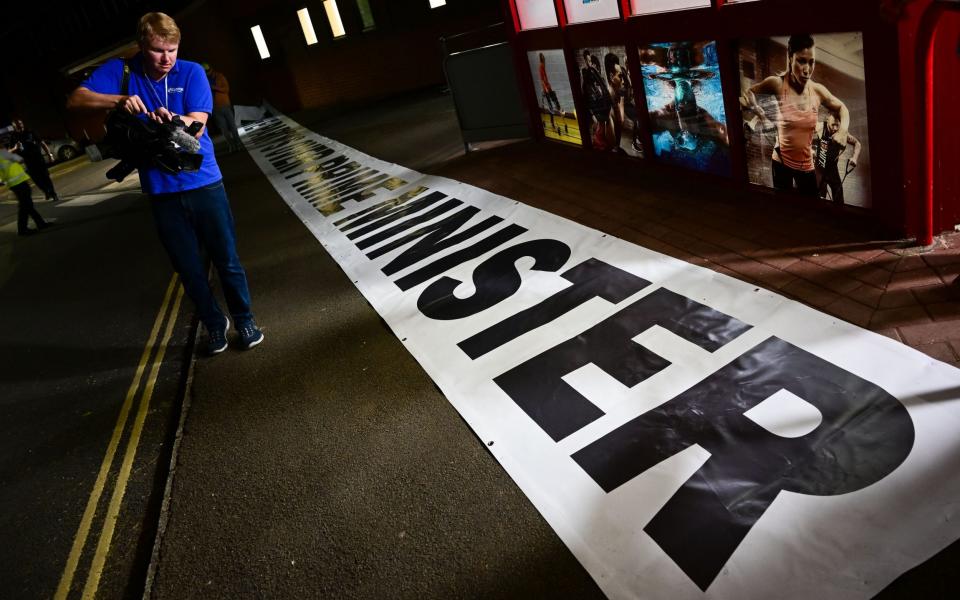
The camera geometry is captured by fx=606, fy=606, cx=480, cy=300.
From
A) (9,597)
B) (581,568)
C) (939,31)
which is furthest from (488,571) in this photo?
(939,31)

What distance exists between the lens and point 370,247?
254 inches

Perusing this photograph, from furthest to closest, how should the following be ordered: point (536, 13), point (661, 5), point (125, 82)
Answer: point (536, 13) → point (661, 5) → point (125, 82)

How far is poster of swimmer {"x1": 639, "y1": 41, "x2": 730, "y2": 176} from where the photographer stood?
4934mm

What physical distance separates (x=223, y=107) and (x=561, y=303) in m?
14.8

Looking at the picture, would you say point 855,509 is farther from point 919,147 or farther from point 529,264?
point 529,264

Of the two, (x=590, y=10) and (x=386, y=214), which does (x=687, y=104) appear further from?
(x=386, y=214)

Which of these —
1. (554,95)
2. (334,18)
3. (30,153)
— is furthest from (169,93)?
(334,18)

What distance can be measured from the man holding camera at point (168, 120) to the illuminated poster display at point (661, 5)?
371 centimetres

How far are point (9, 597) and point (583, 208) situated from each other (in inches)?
192

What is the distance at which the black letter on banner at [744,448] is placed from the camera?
7.36 ft

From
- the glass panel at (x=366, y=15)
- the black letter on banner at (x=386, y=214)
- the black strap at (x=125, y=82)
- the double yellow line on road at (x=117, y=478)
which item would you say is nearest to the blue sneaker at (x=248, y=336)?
the double yellow line on road at (x=117, y=478)

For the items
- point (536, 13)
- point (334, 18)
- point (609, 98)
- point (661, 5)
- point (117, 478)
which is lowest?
point (117, 478)

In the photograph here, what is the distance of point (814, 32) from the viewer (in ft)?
12.7

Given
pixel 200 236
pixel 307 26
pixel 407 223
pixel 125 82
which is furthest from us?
pixel 307 26
